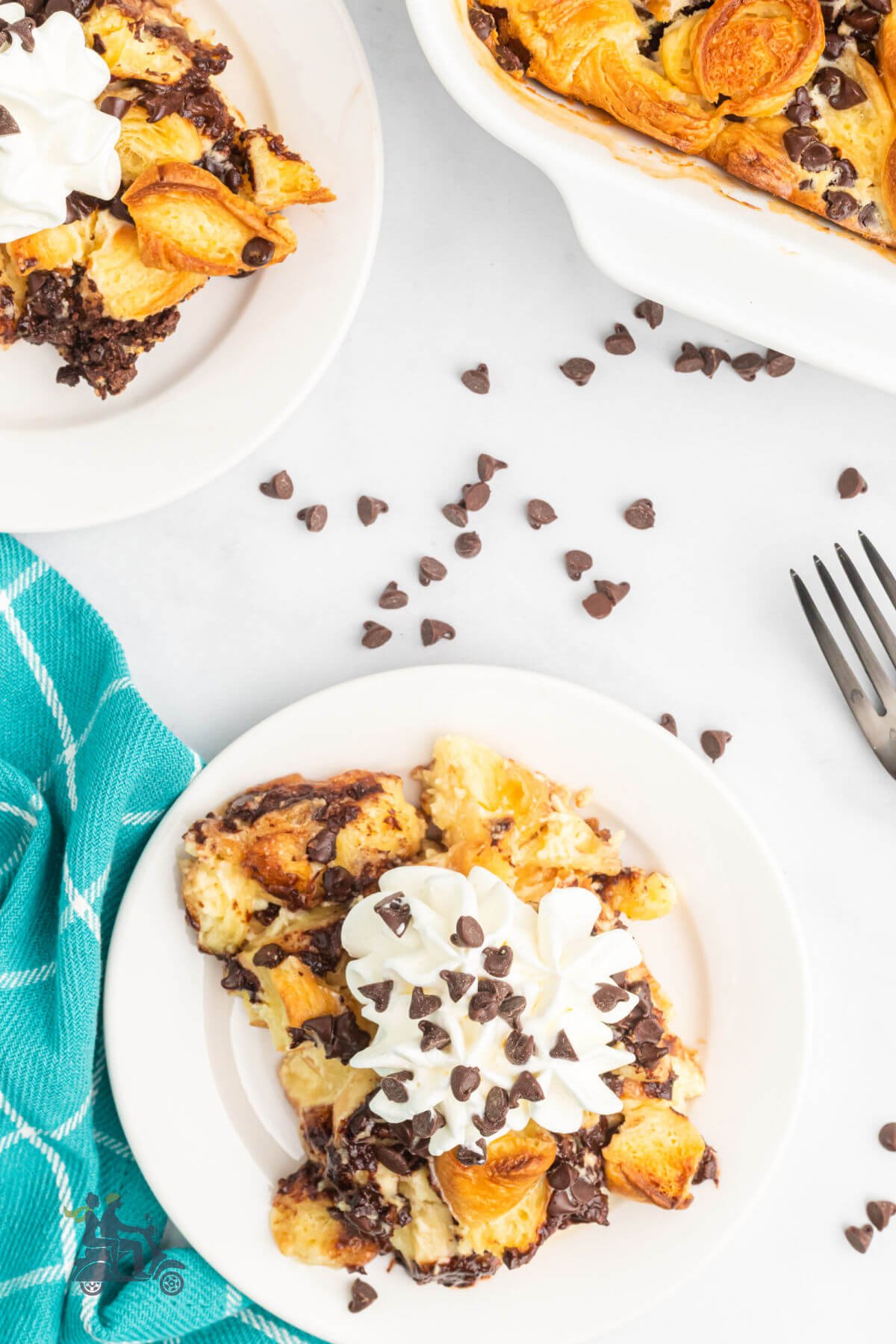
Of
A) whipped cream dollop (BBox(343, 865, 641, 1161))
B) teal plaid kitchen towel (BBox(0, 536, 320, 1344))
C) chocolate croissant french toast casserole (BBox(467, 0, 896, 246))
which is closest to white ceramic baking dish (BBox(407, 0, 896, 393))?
→ chocolate croissant french toast casserole (BBox(467, 0, 896, 246))

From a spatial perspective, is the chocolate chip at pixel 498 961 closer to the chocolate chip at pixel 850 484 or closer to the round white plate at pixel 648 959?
the round white plate at pixel 648 959

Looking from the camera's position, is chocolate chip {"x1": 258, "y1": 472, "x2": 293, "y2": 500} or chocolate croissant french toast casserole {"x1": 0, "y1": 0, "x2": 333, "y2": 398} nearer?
chocolate croissant french toast casserole {"x1": 0, "y1": 0, "x2": 333, "y2": 398}

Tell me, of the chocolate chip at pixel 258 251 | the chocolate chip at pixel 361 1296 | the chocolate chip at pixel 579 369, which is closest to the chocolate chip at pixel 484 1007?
the chocolate chip at pixel 361 1296

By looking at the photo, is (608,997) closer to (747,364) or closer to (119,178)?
(747,364)

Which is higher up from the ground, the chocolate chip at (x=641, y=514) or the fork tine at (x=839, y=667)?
the chocolate chip at (x=641, y=514)

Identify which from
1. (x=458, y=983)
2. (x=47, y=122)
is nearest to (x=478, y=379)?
(x=47, y=122)

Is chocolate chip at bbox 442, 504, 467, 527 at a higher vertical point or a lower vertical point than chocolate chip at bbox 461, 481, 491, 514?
lower

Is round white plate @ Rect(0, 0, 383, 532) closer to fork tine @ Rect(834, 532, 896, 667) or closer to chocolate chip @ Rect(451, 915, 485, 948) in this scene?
chocolate chip @ Rect(451, 915, 485, 948)
